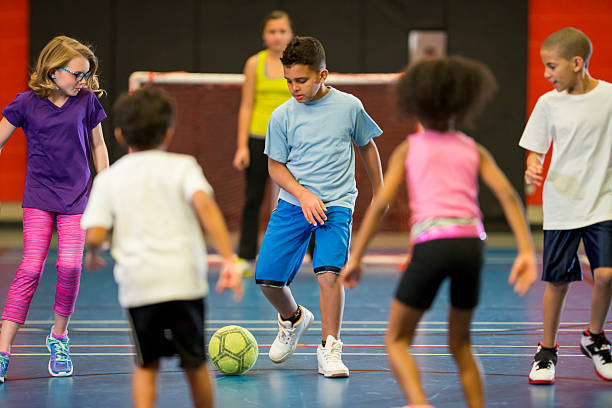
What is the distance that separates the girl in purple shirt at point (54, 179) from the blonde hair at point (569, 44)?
212cm

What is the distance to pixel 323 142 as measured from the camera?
165 inches

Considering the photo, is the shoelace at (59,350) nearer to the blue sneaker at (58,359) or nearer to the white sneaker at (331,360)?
the blue sneaker at (58,359)

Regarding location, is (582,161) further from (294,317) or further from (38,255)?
(38,255)

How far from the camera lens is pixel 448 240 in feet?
9.65

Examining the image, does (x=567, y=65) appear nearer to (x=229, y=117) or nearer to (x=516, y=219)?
(x=516, y=219)

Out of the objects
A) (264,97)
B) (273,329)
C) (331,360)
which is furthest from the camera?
(264,97)

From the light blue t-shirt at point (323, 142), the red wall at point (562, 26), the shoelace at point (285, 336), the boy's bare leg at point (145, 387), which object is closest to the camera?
the boy's bare leg at point (145, 387)


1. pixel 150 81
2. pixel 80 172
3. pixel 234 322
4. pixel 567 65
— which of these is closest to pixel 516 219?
pixel 567 65

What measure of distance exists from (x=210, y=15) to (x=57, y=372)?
7604 millimetres

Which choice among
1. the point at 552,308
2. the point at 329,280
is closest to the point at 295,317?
the point at 329,280

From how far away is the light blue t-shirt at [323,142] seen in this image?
419 centimetres

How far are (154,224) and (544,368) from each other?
2.01m

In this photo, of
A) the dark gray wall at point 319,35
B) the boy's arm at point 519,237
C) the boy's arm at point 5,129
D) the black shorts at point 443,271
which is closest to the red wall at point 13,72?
the dark gray wall at point 319,35

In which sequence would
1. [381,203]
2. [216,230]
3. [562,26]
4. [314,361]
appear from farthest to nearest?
[562,26], [314,361], [381,203], [216,230]
